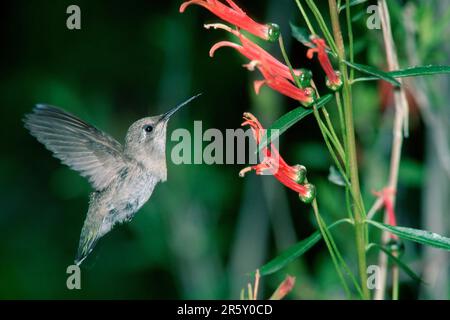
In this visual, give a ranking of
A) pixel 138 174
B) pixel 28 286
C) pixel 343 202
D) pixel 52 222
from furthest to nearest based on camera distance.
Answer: pixel 52 222 < pixel 28 286 < pixel 343 202 < pixel 138 174

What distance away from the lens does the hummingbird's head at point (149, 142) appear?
2.72 metres

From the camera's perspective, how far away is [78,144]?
2.60m

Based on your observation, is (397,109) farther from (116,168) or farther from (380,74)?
(116,168)

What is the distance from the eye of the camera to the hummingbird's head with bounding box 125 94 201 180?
272 centimetres

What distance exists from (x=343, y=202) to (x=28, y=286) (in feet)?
9.44

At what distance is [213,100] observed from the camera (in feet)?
15.6

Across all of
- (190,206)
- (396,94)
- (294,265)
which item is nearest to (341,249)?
(294,265)

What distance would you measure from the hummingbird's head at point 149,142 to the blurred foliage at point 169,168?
0.40m

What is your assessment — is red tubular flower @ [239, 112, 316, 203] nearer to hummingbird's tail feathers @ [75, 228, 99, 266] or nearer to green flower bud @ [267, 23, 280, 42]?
green flower bud @ [267, 23, 280, 42]

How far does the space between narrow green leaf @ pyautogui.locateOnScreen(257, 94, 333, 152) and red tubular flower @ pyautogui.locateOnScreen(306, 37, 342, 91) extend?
0.17ft

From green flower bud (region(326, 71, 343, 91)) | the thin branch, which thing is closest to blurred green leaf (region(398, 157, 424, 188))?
the thin branch

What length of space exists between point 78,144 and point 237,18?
1.00 m

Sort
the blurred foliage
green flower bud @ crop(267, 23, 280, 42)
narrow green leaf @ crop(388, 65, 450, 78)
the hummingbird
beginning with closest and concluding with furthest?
narrow green leaf @ crop(388, 65, 450, 78)
green flower bud @ crop(267, 23, 280, 42)
the hummingbird
the blurred foliage
